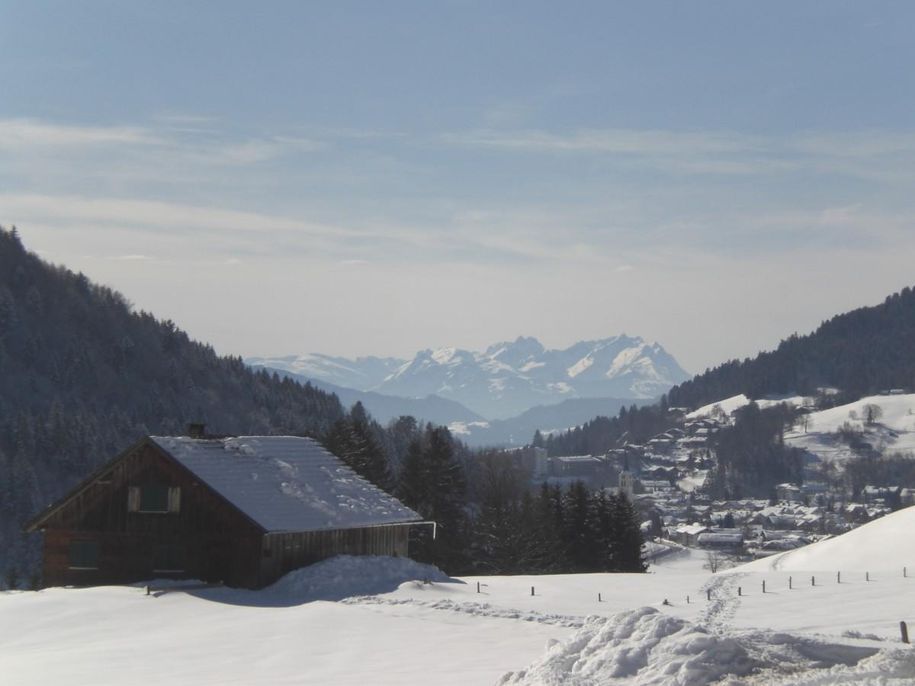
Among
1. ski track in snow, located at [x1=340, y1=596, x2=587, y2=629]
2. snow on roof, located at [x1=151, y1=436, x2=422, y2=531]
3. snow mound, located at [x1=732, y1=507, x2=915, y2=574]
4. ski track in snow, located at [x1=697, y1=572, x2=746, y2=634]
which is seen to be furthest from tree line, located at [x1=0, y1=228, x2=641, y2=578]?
ski track in snow, located at [x1=340, y1=596, x2=587, y2=629]

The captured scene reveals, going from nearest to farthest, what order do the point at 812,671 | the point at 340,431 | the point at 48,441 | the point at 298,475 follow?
the point at 812,671 → the point at 298,475 → the point at 340,431 → the point at 48,441

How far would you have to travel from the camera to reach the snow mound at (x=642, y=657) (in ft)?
48.9

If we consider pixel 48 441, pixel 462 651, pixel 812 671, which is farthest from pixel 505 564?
pixel 48 441

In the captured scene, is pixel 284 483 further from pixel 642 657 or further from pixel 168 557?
pixel 642 657

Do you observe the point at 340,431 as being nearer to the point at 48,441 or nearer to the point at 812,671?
the point at 812,671

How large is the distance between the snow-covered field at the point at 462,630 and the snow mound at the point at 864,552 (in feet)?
64.0

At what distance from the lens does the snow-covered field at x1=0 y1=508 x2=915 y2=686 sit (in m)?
15.5

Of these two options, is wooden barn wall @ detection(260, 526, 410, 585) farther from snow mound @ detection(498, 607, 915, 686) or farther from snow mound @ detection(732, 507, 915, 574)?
snow mound @ detection(732, 507, 915, 574)

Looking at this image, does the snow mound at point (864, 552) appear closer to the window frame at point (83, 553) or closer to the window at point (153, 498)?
the window at point (153, 498)

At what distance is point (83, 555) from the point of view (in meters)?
39.8

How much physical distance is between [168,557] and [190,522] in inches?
58.8

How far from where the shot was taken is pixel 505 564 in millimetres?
61875

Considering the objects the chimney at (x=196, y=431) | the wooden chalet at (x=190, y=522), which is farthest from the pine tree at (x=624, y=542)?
the chimney at (x=196, y=431)

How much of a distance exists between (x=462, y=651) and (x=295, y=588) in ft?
47.7
